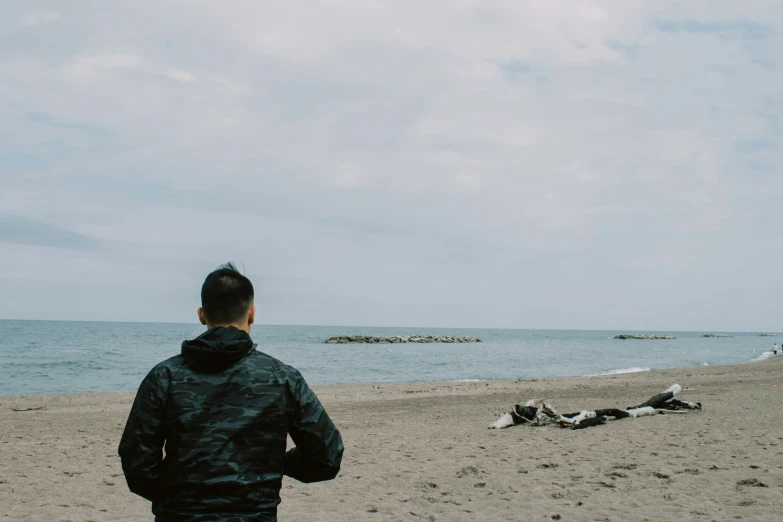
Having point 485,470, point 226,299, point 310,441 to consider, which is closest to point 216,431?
point 310,441

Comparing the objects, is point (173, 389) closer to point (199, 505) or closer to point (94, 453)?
point (199, 505)

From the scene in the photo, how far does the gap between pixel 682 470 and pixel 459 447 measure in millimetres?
3769

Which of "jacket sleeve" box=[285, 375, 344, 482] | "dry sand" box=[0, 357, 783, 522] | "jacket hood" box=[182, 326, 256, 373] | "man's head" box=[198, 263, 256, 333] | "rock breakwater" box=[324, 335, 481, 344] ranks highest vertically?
"man's head" box=[198, 263, 256, 333]

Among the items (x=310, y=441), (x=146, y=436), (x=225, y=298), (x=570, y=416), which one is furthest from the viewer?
(x=570, y=416)

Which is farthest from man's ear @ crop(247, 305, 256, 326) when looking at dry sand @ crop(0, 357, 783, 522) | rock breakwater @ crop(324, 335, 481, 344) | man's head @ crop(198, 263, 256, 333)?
rock breakwater @ crop(324, 335, 481, 344)

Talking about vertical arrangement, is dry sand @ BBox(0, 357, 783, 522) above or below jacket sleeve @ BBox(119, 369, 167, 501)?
below

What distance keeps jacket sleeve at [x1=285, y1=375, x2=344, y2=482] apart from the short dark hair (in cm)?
41

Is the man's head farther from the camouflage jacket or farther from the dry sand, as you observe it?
the dry sand

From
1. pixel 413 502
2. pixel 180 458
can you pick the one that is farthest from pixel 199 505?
pixel 413 502

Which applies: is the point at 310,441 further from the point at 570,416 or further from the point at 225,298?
the point at 570,416

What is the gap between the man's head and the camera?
2.64 m

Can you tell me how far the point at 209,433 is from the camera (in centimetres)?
241

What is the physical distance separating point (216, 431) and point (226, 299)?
57 centimetres

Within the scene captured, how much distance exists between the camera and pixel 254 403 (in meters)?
2.45
